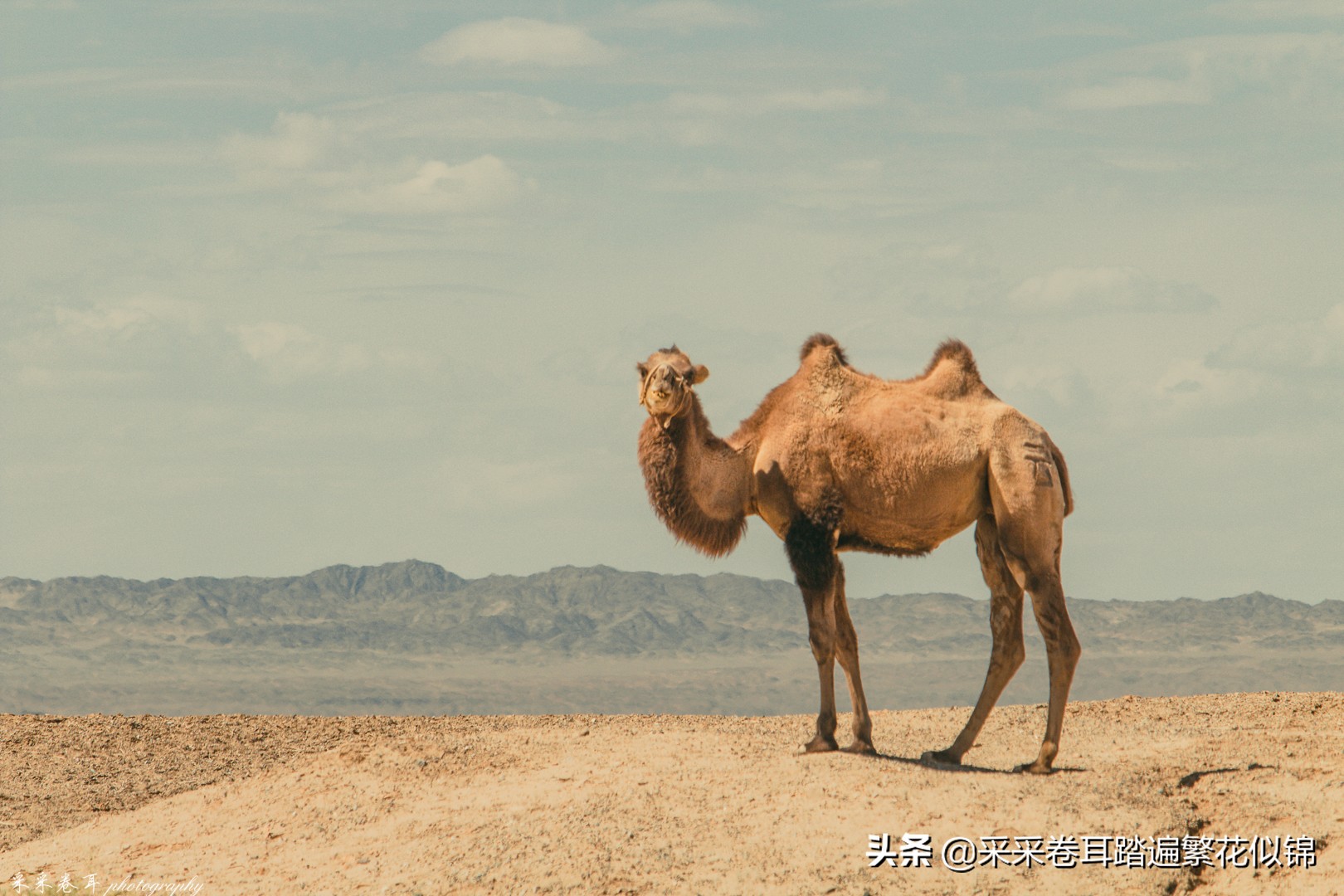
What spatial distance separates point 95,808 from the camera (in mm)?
15148

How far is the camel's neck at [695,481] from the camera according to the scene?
1338 cm

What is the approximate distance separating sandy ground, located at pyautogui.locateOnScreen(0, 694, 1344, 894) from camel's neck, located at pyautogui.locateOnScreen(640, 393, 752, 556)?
2060 millimetres

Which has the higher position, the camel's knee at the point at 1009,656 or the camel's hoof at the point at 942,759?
the camel's knee at the point at 1009,656

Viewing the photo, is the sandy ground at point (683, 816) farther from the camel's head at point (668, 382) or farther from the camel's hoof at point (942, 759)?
the camel's head at point (668, 382)

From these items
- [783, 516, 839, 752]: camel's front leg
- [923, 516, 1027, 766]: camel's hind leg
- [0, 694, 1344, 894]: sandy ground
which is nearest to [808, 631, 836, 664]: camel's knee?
[783, 516, 839, 752]: camel's front leg

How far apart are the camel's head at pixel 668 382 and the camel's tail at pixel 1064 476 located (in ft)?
11.0

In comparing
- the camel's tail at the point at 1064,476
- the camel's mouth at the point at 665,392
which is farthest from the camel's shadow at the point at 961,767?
the camel's mouth at the point at 665,392

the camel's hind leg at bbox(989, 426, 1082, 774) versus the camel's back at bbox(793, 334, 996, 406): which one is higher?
the camel's back at bbox(793, 334, 996, 406)

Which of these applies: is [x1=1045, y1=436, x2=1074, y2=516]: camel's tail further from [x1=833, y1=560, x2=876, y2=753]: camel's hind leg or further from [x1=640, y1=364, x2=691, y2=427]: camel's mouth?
[x1=640, y1=364, x2=691, y2=427]: camel's mouth

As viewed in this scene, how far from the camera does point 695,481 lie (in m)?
13.4

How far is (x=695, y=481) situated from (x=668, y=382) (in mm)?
1015

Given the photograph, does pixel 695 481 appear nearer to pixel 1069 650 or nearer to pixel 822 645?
pixel 822 645

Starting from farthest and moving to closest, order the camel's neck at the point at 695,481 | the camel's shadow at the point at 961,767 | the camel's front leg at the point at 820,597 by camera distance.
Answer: the camel's neck at the point at 695,481
the camel's front leg at the point at 820,597
the camel's shadow at the point at 961,767

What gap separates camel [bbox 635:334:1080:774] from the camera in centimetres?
1293
